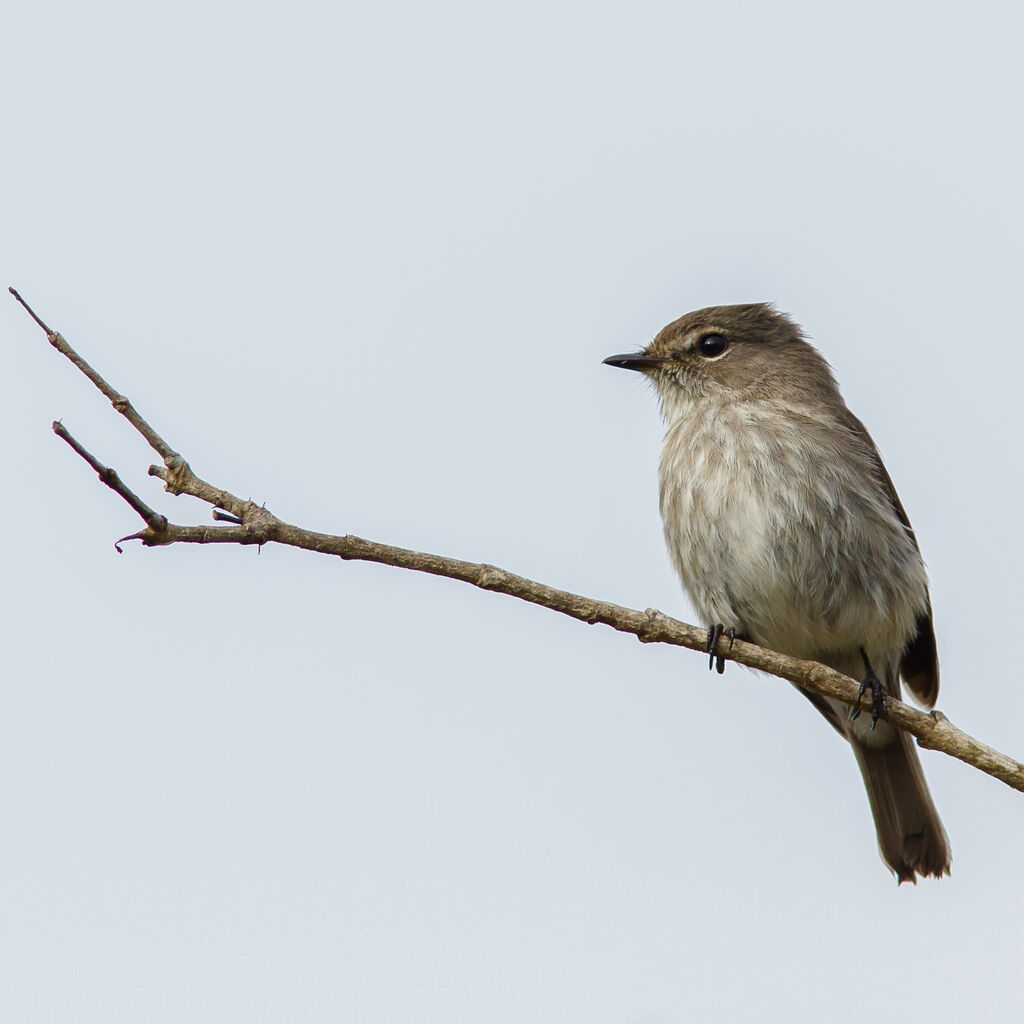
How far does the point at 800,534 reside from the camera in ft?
22.4

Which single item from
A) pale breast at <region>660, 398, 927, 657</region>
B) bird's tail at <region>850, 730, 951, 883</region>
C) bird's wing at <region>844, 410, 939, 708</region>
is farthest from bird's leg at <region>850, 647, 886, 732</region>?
bird's tail at <region>850, 730, 951, 883</region>

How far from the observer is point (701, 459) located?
712 cm

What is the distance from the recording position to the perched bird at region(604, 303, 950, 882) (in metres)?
6.86

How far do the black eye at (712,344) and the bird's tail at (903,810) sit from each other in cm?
251

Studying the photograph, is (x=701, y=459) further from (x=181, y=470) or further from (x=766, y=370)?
(x=181, y=470)

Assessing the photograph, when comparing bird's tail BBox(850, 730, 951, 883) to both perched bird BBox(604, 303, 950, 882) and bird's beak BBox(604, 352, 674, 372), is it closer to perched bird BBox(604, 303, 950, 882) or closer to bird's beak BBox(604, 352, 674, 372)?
perched bird BBox(604, 303, 950, 882)

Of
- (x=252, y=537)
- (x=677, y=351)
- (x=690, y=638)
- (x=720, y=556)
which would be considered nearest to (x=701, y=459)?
(x=720, y=556)

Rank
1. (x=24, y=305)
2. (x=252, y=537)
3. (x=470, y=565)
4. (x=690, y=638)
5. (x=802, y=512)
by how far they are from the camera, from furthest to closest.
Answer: (x=802, y=512), (x=690, y=638), (x=470, y=565), (x=252, y=537), (x=24, y=305)

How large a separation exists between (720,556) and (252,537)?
325 centimetres

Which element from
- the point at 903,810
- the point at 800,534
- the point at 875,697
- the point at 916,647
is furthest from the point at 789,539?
the point at 903,810

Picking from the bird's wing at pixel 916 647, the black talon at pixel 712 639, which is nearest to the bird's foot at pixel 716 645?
the black talon at pixel 712 639

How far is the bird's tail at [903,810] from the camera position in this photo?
24.9 feet

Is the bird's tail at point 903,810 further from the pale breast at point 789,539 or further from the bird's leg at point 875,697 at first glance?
the bird's leg at point 875,697

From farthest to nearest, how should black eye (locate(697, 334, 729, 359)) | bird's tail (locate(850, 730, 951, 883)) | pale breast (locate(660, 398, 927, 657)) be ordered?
black eye (locate(697, 334, 729, 359)) < bird's tail (locate(850, 730, 951, 883)) < pale breast (locate(660, 398, 927, 657))
